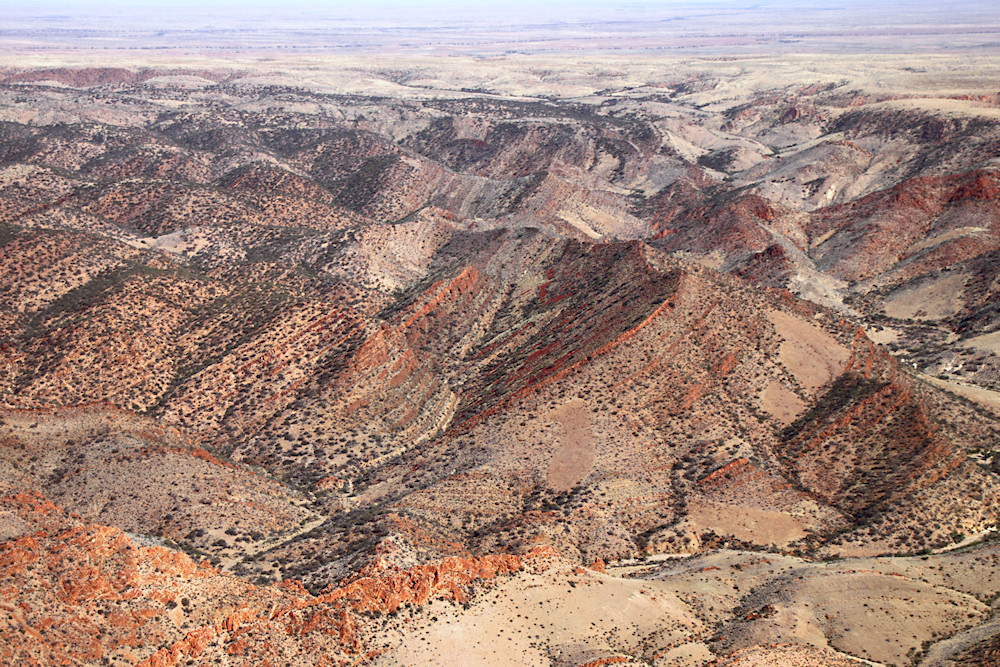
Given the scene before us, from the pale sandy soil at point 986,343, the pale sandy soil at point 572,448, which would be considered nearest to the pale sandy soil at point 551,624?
the pale sandy soil at point 572,448

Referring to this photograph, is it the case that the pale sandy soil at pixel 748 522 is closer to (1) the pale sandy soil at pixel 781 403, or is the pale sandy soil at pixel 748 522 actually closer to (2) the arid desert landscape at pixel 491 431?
(2) the arid desert landscape at pixel 491 431

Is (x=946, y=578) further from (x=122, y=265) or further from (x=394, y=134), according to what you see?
(x=394, y=134)

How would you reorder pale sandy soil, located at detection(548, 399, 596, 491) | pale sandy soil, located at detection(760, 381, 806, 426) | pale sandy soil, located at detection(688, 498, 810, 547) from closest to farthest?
1. pale sandy soil, located at detection(688, 498, 810, 547)
2. pale sandy soil, located at detection(548, 399, 596, 491)
3. pale sandy soil, located at detection(760, 381, 806, 426)

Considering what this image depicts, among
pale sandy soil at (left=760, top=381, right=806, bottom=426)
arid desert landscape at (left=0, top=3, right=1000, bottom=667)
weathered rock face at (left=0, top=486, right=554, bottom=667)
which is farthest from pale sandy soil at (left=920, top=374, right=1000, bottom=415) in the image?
weathered rock face at (left=0, top=486, right=554, bottom=667)

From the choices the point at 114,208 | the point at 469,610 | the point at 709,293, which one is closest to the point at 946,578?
the point at 469,610

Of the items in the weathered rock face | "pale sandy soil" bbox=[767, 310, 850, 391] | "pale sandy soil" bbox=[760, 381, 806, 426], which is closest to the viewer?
the weathered rock face

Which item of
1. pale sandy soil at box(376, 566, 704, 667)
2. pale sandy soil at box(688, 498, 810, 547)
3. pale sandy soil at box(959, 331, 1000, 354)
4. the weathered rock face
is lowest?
pale sandy soil at box(688, 498, 810, 547)

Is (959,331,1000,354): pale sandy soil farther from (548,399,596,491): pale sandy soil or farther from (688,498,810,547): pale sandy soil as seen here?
(548,399,596,491): pale sandy soil
